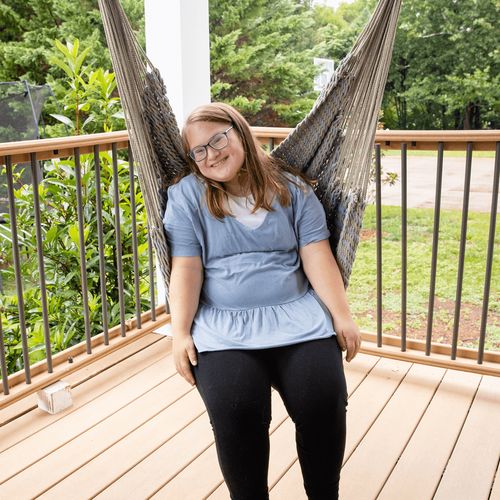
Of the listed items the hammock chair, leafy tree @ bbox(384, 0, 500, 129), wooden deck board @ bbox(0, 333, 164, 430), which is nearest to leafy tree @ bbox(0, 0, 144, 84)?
leafy tree @ bbox(384, 0, 500, 129)

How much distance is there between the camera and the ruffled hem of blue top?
4.87ft

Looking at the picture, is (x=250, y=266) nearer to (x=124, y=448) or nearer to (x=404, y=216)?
(x=124, y=448)

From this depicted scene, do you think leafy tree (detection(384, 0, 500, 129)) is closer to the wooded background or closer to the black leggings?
the wooded background

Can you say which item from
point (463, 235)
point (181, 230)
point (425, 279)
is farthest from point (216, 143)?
point (425, 279)

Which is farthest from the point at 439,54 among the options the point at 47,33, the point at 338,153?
the point at 338,153

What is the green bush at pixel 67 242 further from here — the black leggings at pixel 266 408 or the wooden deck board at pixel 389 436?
the black leggings at pixel 266 408

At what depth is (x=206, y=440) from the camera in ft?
6.64

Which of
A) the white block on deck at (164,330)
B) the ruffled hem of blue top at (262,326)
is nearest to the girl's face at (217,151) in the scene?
the ruffled hem of blue top at (262,326)

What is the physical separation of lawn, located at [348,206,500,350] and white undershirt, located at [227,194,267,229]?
268cm

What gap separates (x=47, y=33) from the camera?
26.5 feet

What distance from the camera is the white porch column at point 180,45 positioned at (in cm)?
252

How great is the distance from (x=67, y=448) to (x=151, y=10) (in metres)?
1.73

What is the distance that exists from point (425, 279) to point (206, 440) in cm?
348

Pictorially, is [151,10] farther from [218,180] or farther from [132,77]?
[218,180]
